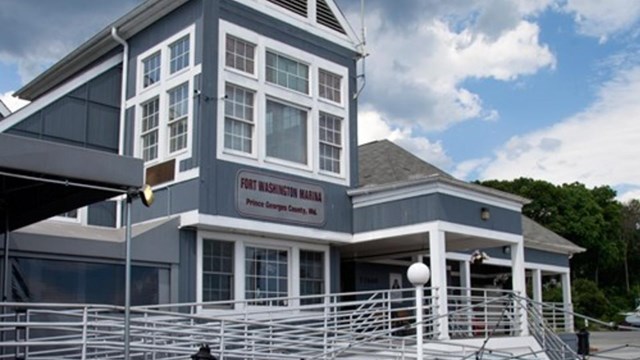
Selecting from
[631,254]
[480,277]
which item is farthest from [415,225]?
[631,254]

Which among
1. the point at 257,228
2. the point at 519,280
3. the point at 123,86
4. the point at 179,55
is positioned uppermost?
the point at 179,55

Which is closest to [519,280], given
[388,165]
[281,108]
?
[388,165]

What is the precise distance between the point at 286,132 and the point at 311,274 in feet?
10.5

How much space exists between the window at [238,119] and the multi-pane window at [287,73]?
0.82 m

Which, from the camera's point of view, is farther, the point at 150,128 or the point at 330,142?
the point at 330,142

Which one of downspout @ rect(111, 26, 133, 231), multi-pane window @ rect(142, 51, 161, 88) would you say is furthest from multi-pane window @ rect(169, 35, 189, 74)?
downspout @ rect(111, 26, 133, 231)

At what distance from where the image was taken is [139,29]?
17266mm

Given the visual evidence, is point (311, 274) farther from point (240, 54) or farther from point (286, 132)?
point (240, 54)

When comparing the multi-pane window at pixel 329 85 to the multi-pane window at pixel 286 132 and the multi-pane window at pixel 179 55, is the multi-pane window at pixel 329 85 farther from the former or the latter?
the multi-pane window at pixel 179 55

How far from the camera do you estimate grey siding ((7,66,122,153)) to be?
16359 mm

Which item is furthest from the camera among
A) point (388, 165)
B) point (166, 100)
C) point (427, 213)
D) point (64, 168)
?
point (388, 165)

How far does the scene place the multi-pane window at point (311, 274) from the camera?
17.2 m

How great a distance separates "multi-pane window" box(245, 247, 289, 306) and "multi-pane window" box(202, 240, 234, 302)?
0.38 meters

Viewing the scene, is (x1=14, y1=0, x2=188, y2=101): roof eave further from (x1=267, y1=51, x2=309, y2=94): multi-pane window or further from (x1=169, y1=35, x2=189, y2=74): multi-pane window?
(x1=267, y1=51, x2=309, y2=94): multi-pane window
